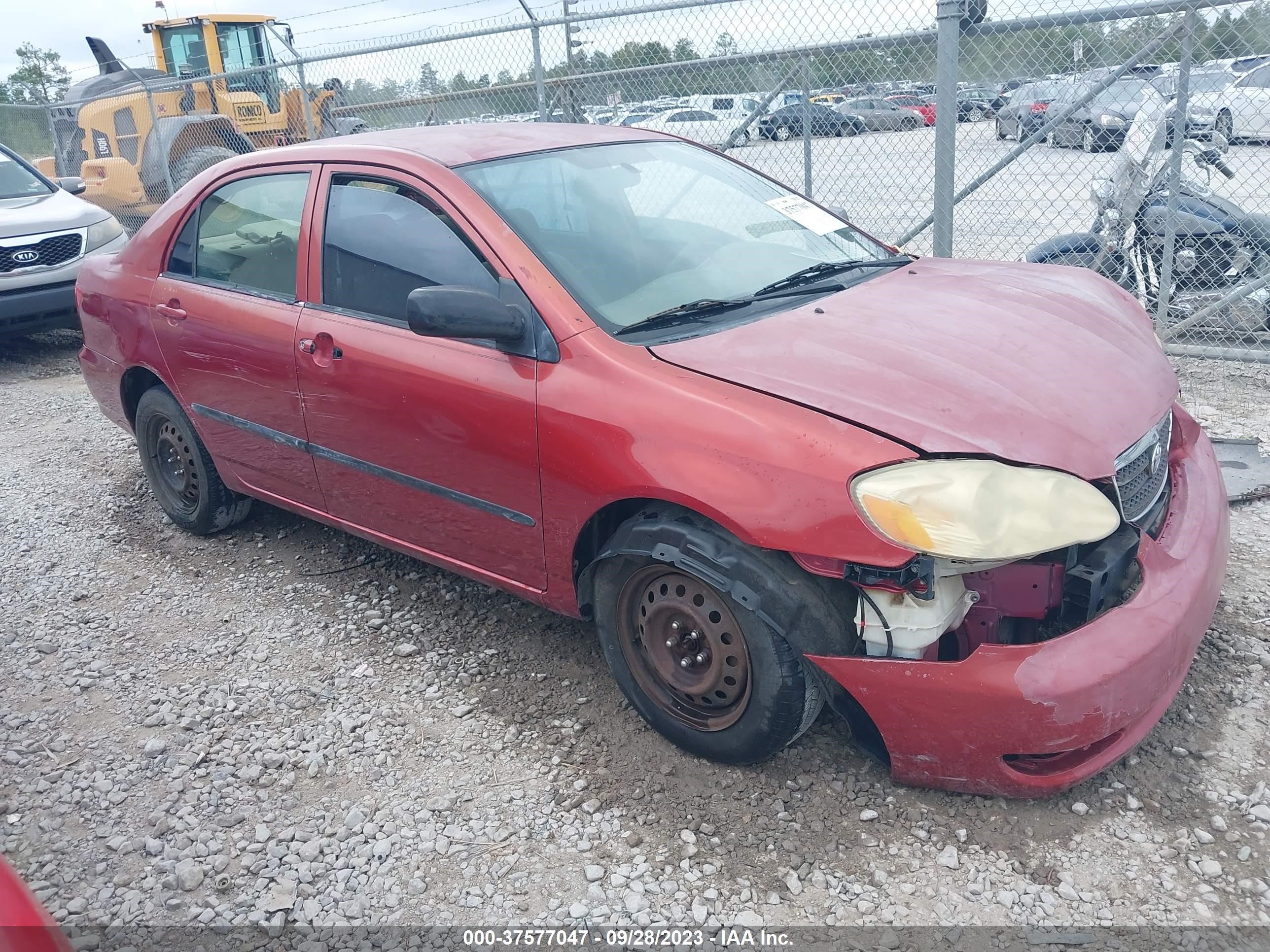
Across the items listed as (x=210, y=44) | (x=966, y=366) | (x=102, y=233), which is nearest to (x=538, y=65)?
(x=102, y=233)

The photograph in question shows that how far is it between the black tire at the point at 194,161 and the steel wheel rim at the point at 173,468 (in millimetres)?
7888

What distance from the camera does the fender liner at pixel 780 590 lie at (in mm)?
2400

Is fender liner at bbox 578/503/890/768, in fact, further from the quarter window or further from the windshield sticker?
the quarter window

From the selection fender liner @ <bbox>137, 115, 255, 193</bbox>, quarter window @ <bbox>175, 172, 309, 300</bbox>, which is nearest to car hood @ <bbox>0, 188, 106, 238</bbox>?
fender liner @ <bbox>137, 115, 255, 193</bbox>

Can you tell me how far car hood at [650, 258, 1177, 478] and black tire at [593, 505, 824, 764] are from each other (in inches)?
16.8

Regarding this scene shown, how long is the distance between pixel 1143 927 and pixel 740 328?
172 centimetres

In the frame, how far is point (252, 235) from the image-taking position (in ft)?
12.5

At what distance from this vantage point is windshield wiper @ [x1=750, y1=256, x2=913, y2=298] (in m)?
3.13

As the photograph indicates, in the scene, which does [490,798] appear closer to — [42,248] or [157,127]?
Answer: [42,248]

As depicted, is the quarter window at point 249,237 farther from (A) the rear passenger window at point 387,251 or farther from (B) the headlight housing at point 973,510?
(B) the headlight housing at point 973,510

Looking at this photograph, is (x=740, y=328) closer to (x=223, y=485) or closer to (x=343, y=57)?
(x=223, y=485)

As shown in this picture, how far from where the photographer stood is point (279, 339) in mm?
3502

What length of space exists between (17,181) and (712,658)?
874 cm

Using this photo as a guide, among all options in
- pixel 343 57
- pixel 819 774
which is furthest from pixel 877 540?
pixel 343 57
